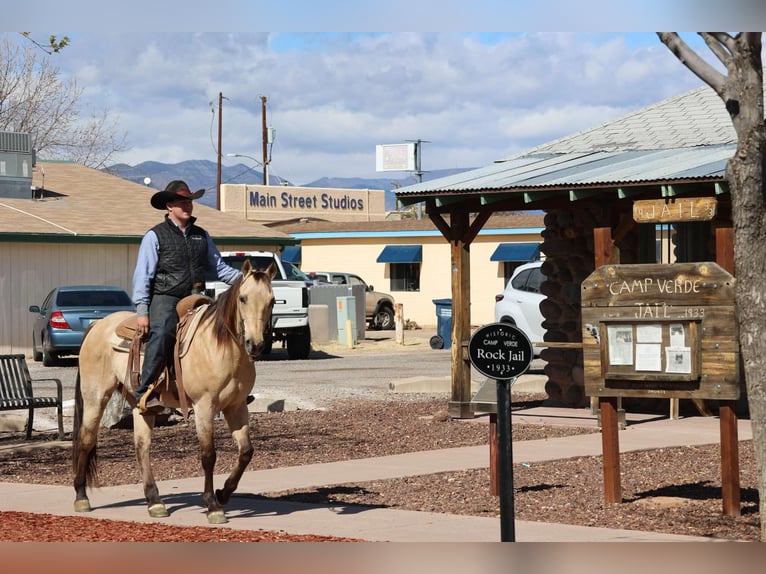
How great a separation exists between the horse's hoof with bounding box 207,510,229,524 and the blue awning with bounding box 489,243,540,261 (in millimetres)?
32543

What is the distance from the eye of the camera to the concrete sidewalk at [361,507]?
9.23 m

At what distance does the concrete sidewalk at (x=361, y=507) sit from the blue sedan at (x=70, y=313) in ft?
45.2

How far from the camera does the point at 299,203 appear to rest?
218 feet

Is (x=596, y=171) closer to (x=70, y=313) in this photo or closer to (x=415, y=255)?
(x=70, y=313)

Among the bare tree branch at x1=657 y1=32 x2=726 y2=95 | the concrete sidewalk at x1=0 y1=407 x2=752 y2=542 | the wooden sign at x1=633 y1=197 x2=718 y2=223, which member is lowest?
the concrete sidewalk at x1=0 y1=407 x2=752 y2=542

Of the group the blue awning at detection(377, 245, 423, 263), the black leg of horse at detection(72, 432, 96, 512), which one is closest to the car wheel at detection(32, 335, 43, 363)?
the blue awning at detection(377, 245, 423, 263)

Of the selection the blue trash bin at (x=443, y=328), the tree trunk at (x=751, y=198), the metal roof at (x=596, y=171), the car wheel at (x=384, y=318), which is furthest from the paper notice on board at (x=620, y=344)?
the car wheel at (x=384, y=318)

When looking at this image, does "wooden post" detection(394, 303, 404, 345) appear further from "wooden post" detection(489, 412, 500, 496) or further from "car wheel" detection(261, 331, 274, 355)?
"car wheel" detection(261, 331, 274, 355)

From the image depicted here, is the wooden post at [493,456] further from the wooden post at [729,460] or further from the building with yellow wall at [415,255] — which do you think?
the building with yellow wall at [415,255]

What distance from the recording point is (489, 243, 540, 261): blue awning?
4228cm

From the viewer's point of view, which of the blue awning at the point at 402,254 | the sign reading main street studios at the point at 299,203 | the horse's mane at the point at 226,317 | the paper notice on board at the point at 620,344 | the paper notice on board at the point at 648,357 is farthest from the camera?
the sign reading main street studios at the point at 299,203

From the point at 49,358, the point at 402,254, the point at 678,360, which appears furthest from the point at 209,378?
the point at 402,254

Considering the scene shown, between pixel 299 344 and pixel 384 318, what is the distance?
42.8 feet

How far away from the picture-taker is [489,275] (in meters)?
44.2
